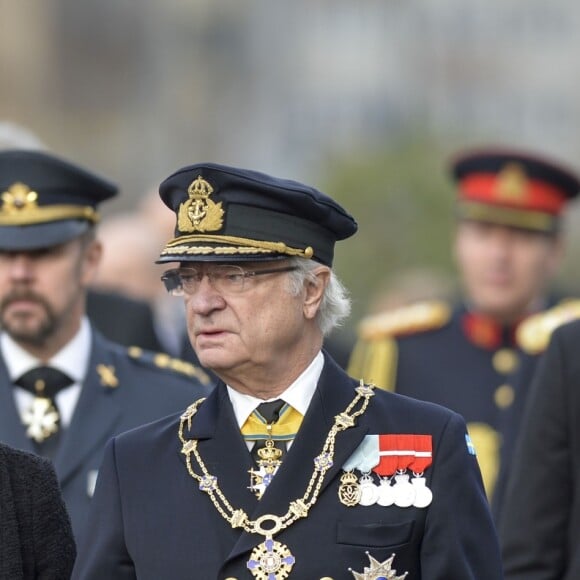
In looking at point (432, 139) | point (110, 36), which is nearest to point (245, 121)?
point (110, 36)

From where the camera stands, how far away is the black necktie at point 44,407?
7.46 meters

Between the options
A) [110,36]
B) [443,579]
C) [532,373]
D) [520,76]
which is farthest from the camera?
[520,76]

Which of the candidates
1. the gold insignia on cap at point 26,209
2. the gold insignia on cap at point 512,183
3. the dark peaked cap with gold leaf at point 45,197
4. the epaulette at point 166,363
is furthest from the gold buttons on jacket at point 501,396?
the gold insignia on cap at point 26,209

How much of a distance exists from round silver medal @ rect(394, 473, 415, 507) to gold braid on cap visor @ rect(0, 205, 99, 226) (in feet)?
7.85

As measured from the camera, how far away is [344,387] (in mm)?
5852

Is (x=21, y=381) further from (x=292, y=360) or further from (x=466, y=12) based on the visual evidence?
(x=466, y=12)

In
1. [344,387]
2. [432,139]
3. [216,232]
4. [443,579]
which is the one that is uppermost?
[432,139]

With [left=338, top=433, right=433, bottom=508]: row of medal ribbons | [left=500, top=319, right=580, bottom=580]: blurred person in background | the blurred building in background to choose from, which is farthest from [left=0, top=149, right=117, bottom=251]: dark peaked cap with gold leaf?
the blurred building in background

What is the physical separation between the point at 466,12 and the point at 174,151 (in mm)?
22914

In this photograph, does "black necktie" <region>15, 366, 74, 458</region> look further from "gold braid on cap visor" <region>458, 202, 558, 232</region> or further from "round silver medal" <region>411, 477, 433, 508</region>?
"gold braid on cap visor" <region>458, 202, 558, 232</region>

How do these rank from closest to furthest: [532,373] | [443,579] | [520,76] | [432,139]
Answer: [443,579], [532,373], [432,139], [520,76]

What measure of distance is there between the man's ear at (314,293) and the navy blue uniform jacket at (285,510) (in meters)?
0.20

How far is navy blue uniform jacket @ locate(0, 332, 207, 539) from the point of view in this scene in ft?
24.0

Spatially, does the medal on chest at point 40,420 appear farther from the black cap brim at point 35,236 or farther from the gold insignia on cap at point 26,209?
the gold insignia on cap at point 26,209
